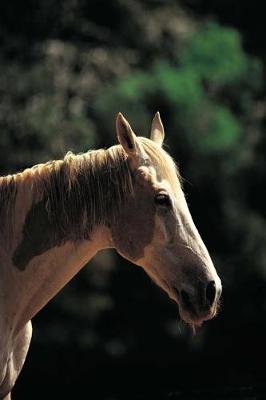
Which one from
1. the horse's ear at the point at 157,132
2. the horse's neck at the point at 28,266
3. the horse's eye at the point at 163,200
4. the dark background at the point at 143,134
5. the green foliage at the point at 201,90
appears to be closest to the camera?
the horse's eye at the point at 163,200

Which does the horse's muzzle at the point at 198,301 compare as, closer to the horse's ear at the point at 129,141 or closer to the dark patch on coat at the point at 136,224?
the dark patch on coat at the point at 136,224

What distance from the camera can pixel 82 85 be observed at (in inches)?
808

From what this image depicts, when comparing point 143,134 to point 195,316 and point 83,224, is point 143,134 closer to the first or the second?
point 83,224

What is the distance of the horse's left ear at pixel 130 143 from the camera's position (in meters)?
4.78

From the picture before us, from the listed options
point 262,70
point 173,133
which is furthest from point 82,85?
point 262,70

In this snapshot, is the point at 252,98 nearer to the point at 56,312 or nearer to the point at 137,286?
the point at 137,286

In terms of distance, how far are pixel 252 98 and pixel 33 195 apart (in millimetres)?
20032

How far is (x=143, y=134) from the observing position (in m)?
19.9

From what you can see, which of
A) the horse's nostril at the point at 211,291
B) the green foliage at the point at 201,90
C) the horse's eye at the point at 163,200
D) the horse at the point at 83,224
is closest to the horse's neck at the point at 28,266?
the horse at the point at 83,224

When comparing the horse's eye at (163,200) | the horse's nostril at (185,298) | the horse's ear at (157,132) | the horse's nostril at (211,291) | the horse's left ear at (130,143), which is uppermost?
the horse's left ear at (130,143)

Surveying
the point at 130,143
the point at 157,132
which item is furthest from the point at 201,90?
the point at 130,143

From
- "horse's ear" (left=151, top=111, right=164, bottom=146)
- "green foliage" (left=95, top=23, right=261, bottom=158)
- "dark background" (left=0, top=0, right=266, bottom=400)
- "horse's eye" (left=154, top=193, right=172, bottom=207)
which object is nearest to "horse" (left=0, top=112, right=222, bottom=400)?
"horse's eye" (left=154, top=193, right=172, bottom=207)

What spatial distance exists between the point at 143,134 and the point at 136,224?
49.5ft

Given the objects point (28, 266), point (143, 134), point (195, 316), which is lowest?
point (143, 134)
